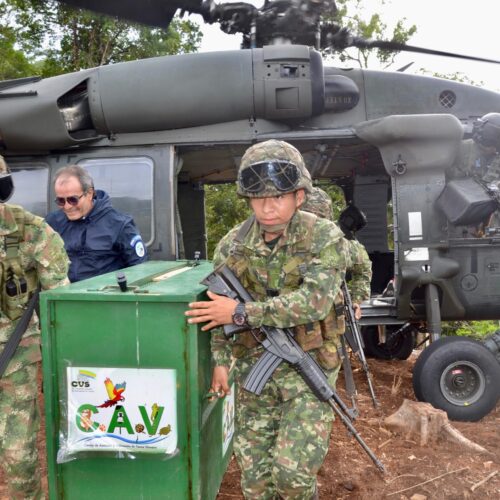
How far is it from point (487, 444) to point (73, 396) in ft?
9.76

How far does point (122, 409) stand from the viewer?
231 cm

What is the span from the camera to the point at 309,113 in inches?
184

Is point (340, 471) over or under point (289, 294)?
under

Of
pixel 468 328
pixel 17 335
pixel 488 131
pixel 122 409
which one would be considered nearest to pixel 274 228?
pixel 122 409

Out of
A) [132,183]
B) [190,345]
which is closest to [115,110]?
[132,183]

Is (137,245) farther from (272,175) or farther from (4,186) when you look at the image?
(272,175)

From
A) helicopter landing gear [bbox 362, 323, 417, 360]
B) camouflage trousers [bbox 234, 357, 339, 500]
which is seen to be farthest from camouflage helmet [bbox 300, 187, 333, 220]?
helicopter landing gear [bbox 362, 323, 417, 360]

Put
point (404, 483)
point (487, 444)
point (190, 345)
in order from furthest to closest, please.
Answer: point (487, 444) < point (404, 483) < point (190, 345)

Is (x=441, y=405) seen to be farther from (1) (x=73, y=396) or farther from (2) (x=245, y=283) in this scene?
(1) (x=73, y=396)

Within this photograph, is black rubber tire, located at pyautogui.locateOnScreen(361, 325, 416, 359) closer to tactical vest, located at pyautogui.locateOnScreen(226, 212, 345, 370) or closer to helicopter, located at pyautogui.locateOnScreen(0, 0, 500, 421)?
helicopter, located at pyautogui.locateOnScreen(0, 0, 500, 421)

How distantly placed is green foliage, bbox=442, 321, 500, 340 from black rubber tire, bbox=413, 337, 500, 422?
4007mm

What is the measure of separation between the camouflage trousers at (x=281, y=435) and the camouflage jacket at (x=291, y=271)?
0.26 metres

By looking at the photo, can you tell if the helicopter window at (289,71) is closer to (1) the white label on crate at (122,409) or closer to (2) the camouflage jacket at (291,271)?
(2) the camouflage jacket at (291,271)

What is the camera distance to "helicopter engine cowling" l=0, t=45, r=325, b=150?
15.0 feet
